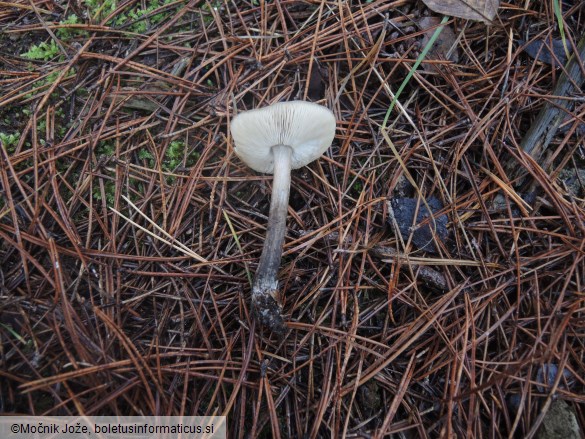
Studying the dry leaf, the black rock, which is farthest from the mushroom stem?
the dry leaf

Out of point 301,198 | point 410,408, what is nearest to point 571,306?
point 410,408

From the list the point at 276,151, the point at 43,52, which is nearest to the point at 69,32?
the point at 43,52

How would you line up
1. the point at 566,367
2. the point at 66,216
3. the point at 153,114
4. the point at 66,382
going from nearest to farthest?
the point at 66,382, the point at 566,367, the point at 66,216, the point at 153,114

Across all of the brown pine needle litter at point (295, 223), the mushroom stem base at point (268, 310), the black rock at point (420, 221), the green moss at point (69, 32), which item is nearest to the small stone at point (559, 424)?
the brown pine needle litter at point (295, 223)

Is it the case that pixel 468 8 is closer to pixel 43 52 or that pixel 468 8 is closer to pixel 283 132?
pixel 283 132

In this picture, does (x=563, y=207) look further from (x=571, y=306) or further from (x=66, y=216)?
(x=66, y=216)

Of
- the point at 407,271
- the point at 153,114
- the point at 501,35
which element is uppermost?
the point at 501,35

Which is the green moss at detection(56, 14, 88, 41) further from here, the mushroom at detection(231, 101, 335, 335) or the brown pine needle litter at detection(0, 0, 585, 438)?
the mushroom at detection(231, 101, 335, 335)

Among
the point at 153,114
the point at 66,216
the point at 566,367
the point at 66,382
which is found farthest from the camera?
the point at 153,114
